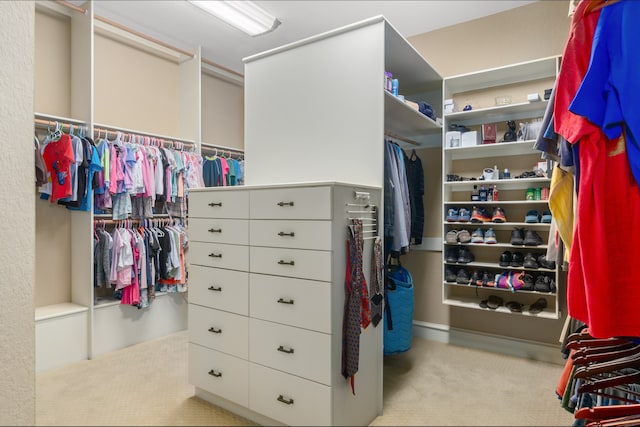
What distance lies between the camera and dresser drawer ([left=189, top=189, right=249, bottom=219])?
2248mm

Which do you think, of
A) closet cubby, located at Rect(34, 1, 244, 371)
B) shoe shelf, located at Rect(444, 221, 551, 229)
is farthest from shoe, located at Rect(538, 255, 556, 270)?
closet cubby, located at Rect(34, 1, 244, 371)

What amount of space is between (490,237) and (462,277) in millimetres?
412

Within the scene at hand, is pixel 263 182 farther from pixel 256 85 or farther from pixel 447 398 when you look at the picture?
pixel 447 398

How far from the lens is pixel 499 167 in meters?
3.36

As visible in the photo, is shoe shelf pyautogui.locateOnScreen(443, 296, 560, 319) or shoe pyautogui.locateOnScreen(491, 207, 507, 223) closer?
shoe shelf pyautogui.locateOnScreen(443, 296, 560, 319)

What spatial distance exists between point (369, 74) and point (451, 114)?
1.32m

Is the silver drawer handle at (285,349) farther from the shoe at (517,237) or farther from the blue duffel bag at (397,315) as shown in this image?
the shoe at (517,237)

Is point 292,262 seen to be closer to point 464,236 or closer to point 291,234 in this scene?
point 291,234

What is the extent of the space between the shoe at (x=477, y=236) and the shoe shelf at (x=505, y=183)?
16.1 inches

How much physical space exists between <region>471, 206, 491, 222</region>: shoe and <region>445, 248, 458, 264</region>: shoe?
33cm

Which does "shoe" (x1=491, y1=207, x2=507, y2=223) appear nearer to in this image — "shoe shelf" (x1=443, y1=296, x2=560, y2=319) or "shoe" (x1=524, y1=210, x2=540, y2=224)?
"shoe" (x1=524, y1=210, x2=540, y2=224)

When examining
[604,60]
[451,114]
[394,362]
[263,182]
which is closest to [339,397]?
[394,362]

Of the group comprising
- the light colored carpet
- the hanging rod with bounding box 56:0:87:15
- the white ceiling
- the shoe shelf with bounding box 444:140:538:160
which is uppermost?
the white ceiling

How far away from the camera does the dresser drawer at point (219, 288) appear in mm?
2230
